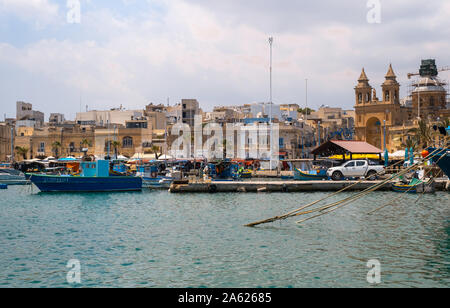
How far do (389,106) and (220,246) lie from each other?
274 feet

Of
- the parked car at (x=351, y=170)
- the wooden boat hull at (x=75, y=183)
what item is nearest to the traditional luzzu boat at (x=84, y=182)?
the wooden boat hull at (x=75, y=183)

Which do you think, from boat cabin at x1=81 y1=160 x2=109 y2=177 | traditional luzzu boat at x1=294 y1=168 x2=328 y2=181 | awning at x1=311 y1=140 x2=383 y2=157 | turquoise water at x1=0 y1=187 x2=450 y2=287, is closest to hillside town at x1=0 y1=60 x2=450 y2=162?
awning at x1=311 y1=140 x2=383 y2=157

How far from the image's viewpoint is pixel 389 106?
307ft

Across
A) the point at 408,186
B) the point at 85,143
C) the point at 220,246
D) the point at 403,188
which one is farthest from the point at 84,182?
the point at 85,143

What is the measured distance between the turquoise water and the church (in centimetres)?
6837

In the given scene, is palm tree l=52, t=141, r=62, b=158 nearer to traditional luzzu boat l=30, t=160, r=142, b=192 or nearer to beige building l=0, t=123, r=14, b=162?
beige building l=0, t=123, r=14, b=162

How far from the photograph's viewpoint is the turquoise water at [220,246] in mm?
13414

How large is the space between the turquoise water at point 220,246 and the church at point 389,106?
68.4m

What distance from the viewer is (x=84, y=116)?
343 ft

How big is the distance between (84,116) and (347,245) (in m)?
94.2

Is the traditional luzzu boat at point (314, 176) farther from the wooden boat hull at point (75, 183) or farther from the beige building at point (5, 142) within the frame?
the beige building at point (5, 142)

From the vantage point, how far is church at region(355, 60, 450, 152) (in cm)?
9388
